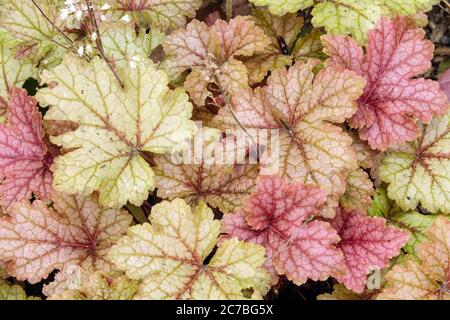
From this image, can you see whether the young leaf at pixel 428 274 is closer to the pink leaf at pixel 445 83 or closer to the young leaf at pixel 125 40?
the pink leaf at pixel 445 83

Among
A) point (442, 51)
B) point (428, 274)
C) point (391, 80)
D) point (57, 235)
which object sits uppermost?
point (442, 51)

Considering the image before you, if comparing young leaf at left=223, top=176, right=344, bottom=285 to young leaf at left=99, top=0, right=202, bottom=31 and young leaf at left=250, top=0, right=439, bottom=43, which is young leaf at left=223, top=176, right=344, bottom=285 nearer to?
young leaf at left=250, top=0, right=439, bottom=43

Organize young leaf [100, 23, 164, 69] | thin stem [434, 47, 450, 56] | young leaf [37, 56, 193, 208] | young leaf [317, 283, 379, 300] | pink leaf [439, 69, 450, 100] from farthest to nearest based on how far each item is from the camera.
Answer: thin stem [434, 47, 450, 56] < pink leaf [439, 69, 450, 100] < young leaf [100, 23, 164, 69] < young leaf [317, 283, 379, 300] < young leaf [37, 56, 193, 208]

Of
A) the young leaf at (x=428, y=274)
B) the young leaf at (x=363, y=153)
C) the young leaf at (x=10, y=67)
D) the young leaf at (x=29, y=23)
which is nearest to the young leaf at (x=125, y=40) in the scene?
the young leaf at (x=29, y=23)

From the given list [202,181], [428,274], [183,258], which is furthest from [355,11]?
[183,258]

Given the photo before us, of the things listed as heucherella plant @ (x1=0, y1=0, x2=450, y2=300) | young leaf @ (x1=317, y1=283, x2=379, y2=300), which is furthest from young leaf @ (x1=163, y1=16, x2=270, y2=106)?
young leaf @ (x1=317, y1=283, x2=379, y2=300)

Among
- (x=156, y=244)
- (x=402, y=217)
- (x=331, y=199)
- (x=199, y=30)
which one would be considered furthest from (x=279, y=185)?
(x=199, y=30)

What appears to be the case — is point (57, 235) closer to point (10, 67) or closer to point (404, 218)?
point (10, 67)
